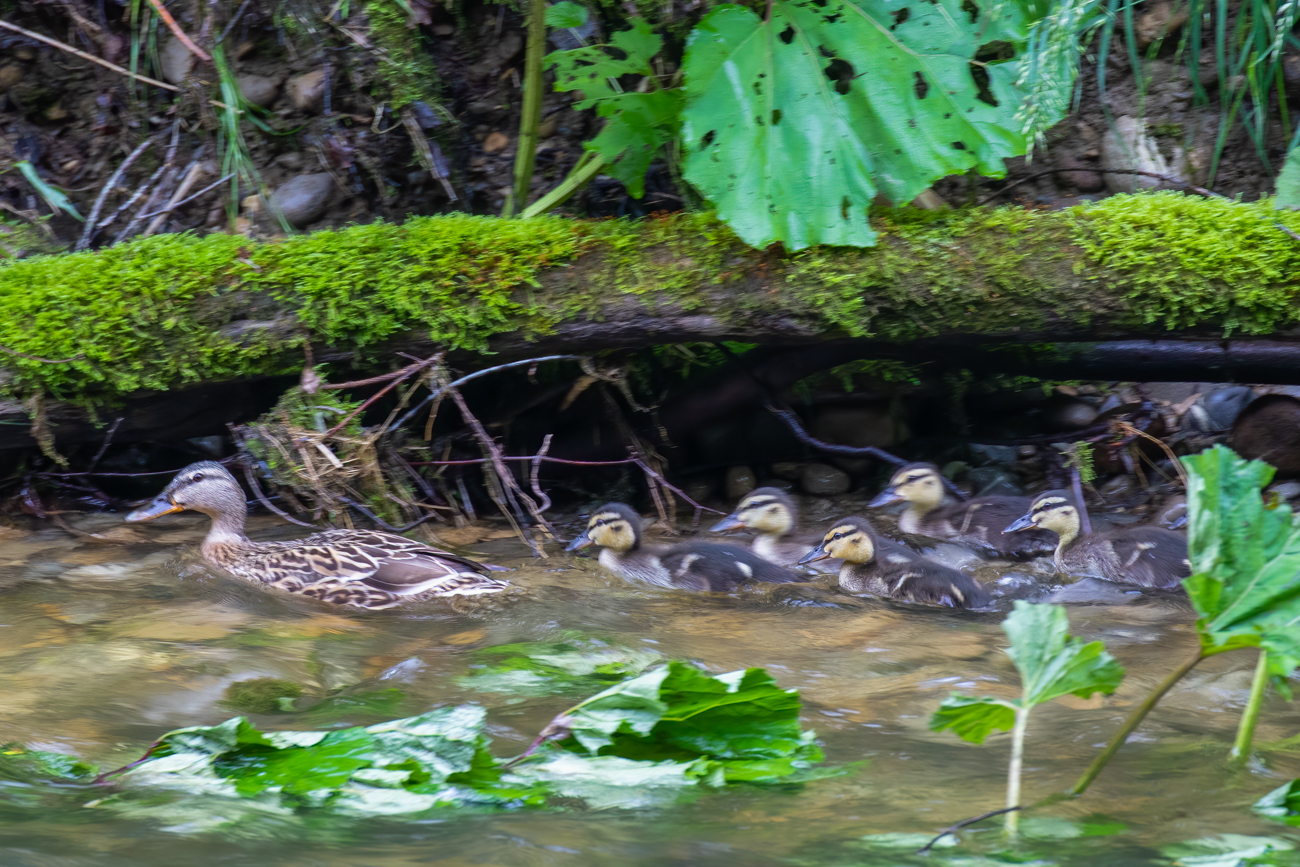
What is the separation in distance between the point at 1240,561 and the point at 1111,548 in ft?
10.6

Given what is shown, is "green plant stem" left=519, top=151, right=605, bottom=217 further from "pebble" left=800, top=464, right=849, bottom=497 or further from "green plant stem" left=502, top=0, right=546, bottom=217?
"pebble" left=800, top=464, right=849, bottom=497

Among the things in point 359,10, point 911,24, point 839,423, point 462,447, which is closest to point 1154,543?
point 839,423

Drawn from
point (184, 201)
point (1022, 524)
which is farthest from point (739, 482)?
point (184, 201)

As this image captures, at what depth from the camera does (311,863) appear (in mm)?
1871

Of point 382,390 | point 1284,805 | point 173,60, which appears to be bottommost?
point 1284,805

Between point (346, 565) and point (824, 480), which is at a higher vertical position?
point (346, 565)

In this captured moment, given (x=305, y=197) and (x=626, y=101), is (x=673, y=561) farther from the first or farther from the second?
(x=305, y=197)

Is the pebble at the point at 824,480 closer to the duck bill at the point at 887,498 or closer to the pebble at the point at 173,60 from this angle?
the duck bill at the point at 887,498

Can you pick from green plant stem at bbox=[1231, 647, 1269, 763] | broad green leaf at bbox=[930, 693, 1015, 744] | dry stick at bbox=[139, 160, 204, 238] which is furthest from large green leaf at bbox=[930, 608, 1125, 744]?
dry stick at bbox=[139, 160, 204, 238]

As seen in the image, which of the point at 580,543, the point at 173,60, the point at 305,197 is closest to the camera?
the point at 580,543

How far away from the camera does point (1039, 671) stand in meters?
1.99

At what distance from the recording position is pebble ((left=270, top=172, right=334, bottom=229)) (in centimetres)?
704

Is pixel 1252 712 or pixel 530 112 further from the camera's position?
pixel 530 112

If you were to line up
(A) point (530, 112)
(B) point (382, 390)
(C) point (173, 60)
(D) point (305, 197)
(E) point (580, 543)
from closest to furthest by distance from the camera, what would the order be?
1. (B) point (382, 390)
2. (E) point (580, 543)
3. (A) point (530, 112)
4. (D) point (305, 197)
5. (C) point (173, 60)
